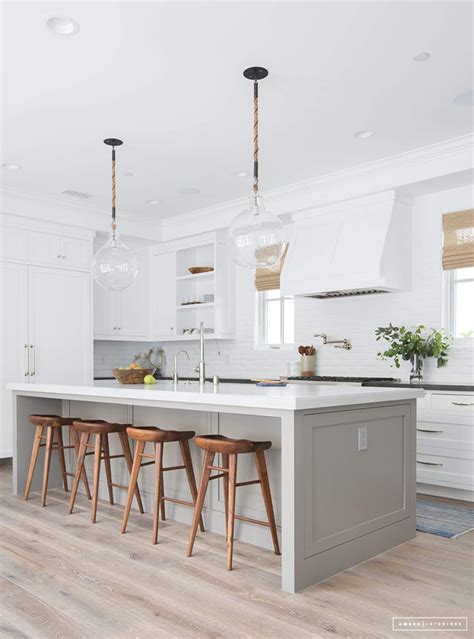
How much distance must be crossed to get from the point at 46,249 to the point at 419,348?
159 inches

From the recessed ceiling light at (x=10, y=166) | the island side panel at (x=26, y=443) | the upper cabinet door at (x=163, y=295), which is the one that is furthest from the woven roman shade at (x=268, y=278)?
the island side panel at (x=26, y=443)

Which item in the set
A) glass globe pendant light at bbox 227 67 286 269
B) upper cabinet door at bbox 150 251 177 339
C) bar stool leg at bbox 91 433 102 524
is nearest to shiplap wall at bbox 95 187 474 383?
upper cabinet door at bbox 150 251 177 339

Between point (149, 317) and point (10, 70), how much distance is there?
454 cm

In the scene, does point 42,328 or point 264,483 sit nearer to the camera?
point 264,483

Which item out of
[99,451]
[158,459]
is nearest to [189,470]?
[158,459]

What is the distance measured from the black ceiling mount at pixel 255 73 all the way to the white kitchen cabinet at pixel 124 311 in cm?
375

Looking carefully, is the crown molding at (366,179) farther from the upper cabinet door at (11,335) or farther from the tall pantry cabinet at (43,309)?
the upper cabinet door at (11,335)

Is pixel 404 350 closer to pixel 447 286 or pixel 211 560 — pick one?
pixel 447 286

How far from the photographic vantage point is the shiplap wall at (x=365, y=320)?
540 centimetres

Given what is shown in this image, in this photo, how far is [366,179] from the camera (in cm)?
545

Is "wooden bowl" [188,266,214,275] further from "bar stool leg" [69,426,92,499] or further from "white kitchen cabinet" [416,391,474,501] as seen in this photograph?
"white kitchen cabinet" [416,391,474,501]

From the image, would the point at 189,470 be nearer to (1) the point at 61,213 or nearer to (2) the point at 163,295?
(1) the point at 61,213

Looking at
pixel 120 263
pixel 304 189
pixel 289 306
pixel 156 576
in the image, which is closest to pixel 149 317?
pixel 289 306

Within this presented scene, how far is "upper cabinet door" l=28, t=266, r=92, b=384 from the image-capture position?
20.8ft
